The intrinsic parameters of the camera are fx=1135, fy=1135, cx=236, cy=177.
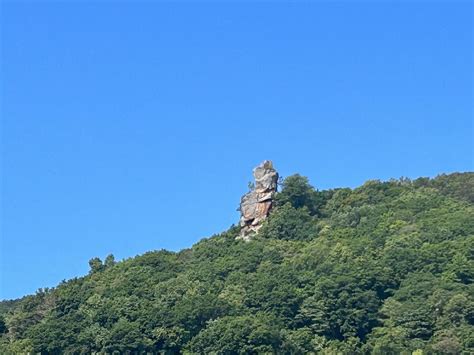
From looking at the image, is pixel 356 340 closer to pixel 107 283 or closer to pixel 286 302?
pixel 286 302

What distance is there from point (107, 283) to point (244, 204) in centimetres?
1415

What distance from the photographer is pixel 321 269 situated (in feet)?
253

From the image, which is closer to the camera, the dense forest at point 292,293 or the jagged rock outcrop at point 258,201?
the dense forest at point 292,293

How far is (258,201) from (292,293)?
17.0m

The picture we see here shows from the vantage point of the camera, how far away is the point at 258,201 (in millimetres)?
90500

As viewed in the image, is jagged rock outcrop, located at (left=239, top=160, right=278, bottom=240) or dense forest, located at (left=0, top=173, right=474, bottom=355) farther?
jagged rock outcrop, located at (left=239, top=160, right=278, bottom=240)

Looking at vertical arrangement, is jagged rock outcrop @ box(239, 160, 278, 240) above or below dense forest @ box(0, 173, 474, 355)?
above

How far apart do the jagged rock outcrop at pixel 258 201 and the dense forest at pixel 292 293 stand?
100 centimetres

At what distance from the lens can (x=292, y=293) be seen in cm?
7462

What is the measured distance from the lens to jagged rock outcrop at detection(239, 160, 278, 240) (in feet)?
296

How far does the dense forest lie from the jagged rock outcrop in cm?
100

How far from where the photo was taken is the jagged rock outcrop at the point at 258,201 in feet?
296

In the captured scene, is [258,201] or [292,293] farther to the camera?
[258,201]

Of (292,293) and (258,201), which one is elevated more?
(258,201)
